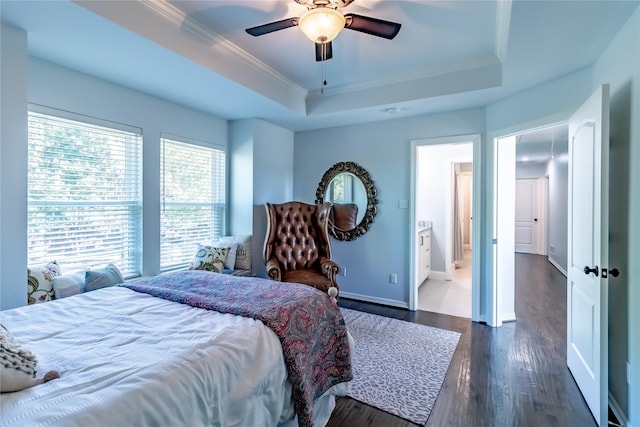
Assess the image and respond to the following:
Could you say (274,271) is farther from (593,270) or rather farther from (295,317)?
(593,270)

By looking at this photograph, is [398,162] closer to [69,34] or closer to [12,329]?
[69,34]

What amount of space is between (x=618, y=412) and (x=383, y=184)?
289cm

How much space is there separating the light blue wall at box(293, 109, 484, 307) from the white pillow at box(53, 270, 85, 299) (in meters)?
2.89

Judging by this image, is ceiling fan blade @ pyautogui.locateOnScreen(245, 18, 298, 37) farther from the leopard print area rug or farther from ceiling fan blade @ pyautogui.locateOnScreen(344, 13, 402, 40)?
the leopard print area rug

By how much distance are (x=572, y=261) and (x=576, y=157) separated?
0.80 m

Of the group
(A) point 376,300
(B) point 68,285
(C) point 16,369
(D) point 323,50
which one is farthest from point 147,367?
(A) point 376,300

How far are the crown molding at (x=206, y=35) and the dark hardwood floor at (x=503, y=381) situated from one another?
2901 mm

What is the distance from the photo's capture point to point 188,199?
3623mm

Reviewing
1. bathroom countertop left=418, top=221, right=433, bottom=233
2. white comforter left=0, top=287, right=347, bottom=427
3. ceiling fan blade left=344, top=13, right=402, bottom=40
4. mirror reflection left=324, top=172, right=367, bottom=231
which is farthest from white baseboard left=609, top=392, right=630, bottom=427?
bathroom countertop left=418, top=221, right=433, bottom=233

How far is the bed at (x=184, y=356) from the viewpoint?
0.93 m

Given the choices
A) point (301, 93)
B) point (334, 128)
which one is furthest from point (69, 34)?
point (334, 128)

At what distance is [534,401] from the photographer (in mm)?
2102

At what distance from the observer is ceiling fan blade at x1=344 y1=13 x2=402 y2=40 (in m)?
1.79

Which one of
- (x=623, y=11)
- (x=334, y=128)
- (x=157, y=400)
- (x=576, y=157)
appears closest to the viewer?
(x=157, y=400)
